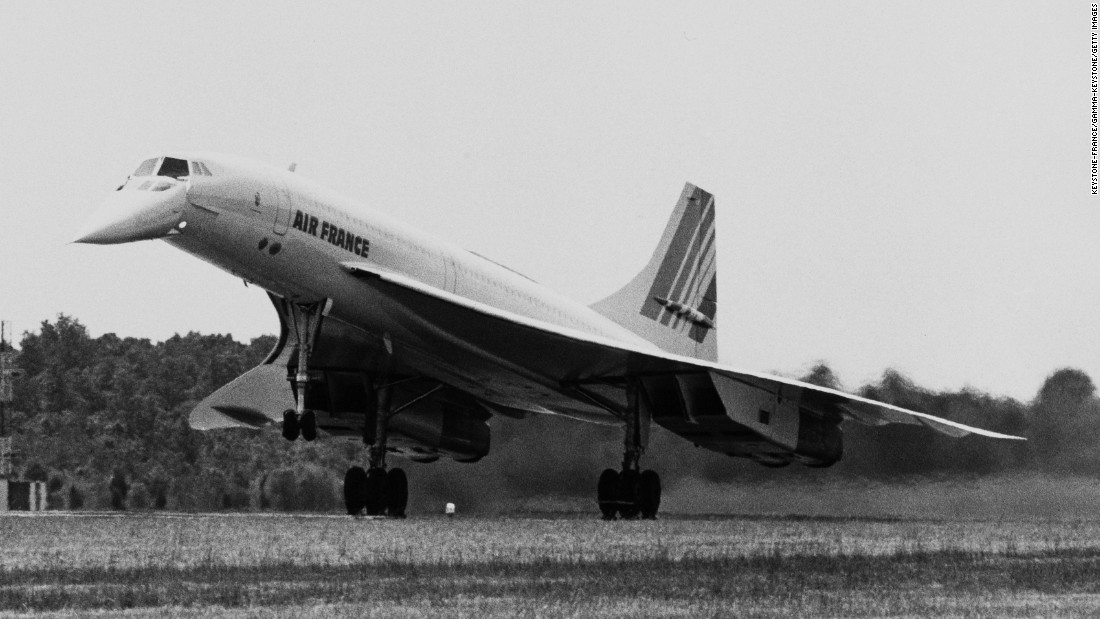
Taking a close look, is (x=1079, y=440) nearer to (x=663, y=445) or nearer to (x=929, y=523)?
(x=929, y=523)

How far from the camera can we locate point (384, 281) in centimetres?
1609

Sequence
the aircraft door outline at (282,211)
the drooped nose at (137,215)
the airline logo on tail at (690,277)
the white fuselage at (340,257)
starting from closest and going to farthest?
the drooped nose at (137,215) < the white fuselage at (340,257) < the aircraft door outline at (282,211) < the airline logo on tail at (690,277)

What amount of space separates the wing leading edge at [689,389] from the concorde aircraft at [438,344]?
2cm

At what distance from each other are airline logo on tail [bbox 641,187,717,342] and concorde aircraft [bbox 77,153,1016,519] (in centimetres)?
3

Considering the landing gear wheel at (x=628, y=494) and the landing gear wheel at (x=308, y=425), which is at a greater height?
the landing gear wheel at (x=308, y=425)

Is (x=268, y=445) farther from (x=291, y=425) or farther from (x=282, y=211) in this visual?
(x=282, y=211)

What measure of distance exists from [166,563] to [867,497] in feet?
37.1

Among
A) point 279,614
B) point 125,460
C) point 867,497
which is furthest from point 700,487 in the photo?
point 125,460

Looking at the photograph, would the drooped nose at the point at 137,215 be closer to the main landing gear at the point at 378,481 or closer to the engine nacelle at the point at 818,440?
the main landing gear at the point at 378,481

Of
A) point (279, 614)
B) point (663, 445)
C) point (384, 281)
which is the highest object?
point (384, 281)

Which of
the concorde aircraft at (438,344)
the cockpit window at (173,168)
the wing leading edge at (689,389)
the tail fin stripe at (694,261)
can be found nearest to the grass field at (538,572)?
the concorde aircraft at (438,344)

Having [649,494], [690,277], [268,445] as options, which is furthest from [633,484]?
[268,445]

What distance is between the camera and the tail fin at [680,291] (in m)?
21.5

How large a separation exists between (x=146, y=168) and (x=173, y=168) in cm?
29
